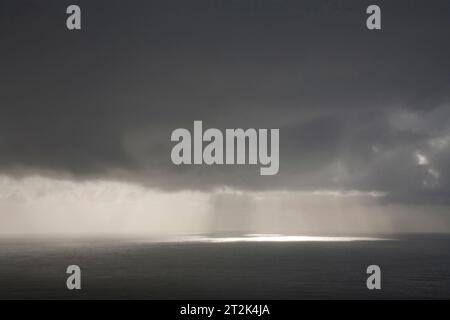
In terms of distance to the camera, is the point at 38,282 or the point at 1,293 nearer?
the point at 1,293

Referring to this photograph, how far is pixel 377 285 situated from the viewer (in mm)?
109562

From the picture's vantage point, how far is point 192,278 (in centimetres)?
11925
